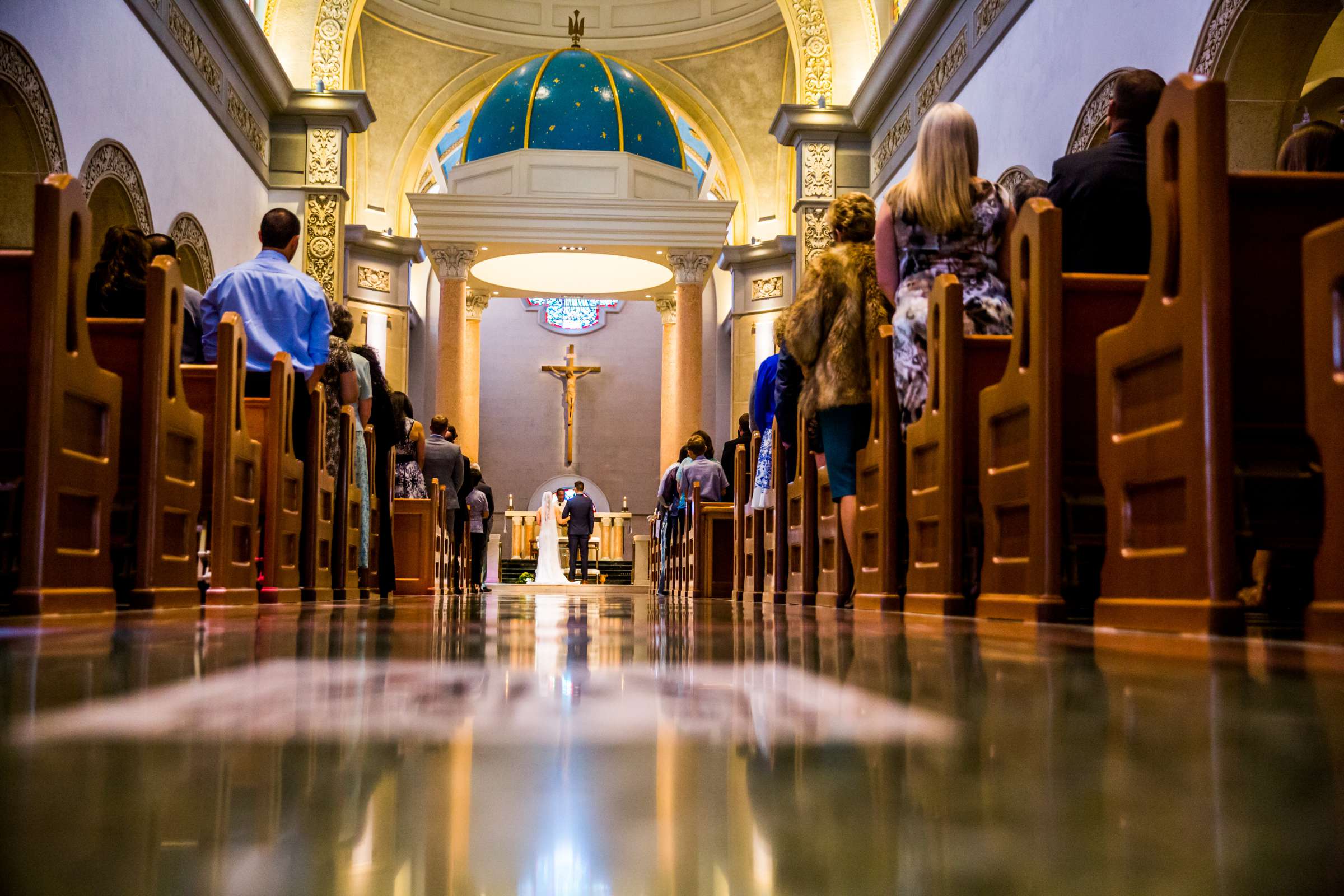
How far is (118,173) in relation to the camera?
8.59 meters

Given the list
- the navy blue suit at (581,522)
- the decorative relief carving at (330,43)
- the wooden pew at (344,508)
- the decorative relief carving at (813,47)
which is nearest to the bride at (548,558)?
the navy blue suit at (581,522)

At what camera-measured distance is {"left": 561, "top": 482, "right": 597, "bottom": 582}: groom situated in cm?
1588

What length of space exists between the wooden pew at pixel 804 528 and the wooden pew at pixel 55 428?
2.55 metres

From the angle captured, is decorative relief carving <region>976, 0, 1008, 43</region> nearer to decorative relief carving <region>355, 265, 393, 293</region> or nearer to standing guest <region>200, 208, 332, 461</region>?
standing guest <region>200, 208, 332, 461</region>

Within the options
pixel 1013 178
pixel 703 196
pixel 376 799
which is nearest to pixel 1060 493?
pixel 376 799

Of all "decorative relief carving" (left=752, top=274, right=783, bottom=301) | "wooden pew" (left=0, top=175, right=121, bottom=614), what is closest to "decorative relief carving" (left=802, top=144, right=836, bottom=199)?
"decorative relief carving" (left=752, top=274, right=783, bottom=301)

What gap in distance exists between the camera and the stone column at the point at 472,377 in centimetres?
1552

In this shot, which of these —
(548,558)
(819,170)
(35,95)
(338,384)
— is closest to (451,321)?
(548,558)

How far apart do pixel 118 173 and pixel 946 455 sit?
7604mm

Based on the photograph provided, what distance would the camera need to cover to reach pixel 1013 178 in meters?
8.84

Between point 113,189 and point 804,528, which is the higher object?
point 113,189

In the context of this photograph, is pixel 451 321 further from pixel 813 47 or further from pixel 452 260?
pixel 813 47

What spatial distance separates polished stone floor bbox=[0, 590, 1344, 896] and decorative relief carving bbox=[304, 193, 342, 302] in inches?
478

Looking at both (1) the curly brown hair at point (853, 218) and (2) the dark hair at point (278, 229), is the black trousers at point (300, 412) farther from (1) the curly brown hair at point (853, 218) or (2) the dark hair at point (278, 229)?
(1) the curly brown hair at point (853, 218)
